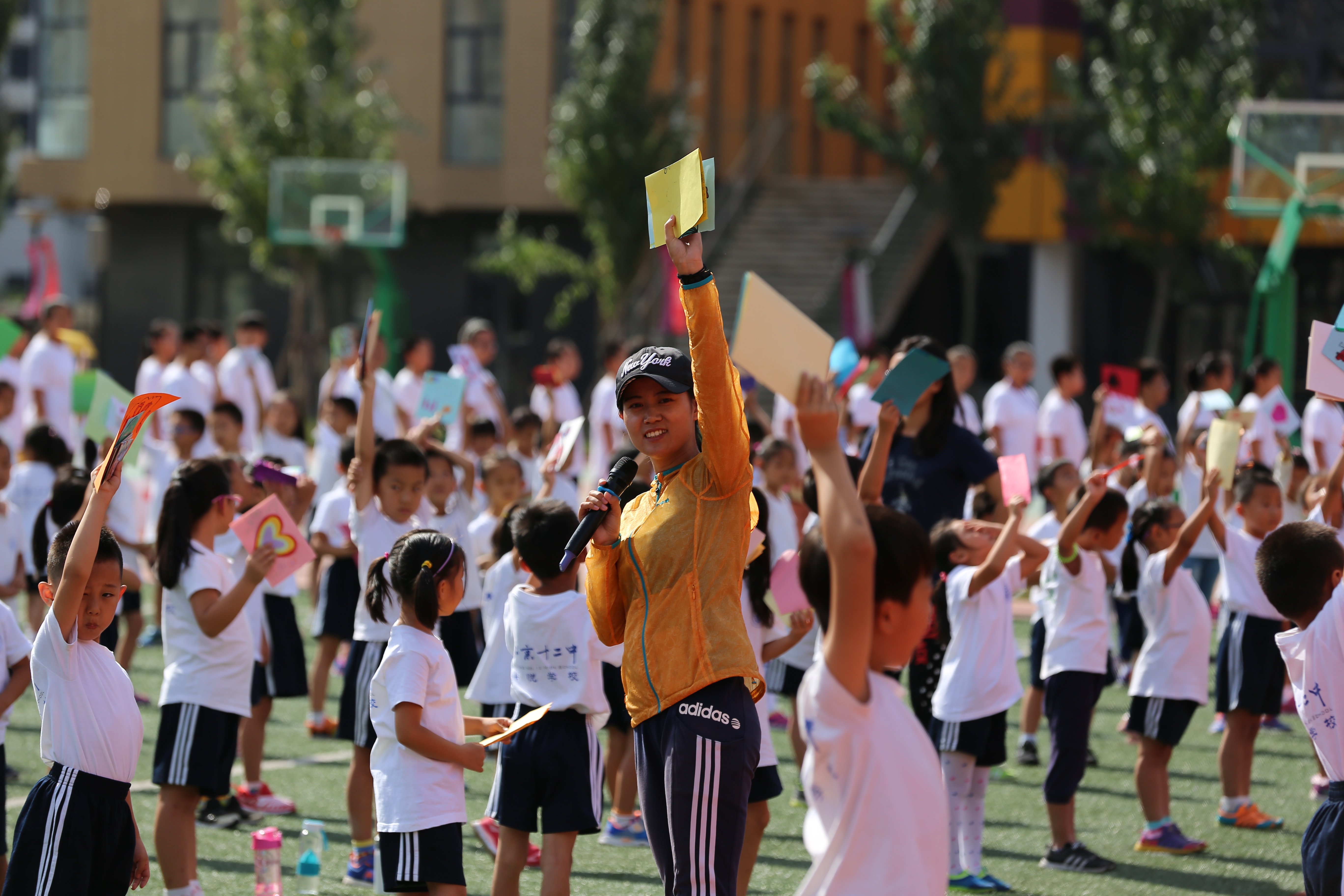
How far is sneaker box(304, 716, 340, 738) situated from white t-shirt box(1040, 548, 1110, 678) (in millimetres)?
3932

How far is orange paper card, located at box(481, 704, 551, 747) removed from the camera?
4.70 metres

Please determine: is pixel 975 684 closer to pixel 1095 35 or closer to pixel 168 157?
pixel 1095 35

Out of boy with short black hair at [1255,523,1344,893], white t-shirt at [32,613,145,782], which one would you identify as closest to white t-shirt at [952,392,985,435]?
boy with short black hair at [1255,523,1344,893]

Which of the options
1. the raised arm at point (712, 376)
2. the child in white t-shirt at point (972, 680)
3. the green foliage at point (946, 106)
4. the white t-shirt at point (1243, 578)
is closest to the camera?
the raised arm at point (712, 376)

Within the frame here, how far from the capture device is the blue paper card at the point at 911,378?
4.86 metres

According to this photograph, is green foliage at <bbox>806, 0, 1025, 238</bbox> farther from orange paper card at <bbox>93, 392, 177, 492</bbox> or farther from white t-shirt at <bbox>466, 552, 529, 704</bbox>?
orange paper card at <bbox>93, 392, 177, 492</bbox>

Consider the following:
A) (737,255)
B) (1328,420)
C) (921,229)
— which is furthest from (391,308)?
(1328,420)

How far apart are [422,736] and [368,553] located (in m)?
2.36

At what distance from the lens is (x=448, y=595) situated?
508 cm

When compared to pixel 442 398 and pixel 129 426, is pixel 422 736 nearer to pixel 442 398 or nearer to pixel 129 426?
pixel 129 426

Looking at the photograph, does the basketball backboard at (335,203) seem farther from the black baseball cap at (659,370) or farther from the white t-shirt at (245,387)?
the black baseball cap at (659,370)

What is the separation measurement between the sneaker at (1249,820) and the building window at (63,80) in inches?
1104

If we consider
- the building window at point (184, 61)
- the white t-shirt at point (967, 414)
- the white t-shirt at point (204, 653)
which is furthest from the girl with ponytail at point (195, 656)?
the building window at point (184, 61)

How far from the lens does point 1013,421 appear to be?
571 inches
